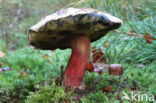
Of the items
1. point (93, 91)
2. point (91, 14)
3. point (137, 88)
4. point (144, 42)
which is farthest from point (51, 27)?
point (137, 88)

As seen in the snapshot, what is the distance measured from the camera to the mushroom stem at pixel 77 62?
1620 mm

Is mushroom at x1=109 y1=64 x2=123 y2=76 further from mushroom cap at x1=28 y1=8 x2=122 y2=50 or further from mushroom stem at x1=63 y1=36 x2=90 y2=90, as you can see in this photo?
mushroom cap at x1=28 y1=8 x2=122 y2=50

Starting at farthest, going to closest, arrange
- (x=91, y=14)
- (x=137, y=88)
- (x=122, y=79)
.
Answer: (x=122, y=79) < (x=137, y=88) < (x=91, y=14)

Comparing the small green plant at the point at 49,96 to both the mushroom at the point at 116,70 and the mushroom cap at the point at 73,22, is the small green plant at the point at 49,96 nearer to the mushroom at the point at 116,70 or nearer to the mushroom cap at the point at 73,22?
the mushroom cap at the point at 73,22

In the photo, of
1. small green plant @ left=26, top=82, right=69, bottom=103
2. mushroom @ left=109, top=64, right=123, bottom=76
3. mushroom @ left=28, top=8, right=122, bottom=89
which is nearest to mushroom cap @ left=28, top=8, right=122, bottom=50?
mushroom @ left=28, top=8, right=122, bottom=89

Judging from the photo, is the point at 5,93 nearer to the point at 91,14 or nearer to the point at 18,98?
the point at 18,98

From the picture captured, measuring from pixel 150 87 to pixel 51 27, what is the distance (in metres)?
1.09

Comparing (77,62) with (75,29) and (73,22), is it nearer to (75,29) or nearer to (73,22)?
(75,29)

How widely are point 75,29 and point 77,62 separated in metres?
0.37

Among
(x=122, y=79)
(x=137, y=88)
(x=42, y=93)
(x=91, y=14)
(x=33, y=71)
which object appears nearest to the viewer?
(x=91, y=14)

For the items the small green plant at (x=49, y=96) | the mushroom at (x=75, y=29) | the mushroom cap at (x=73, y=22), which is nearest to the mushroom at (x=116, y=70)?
the mushroom at (x=75, y=29)

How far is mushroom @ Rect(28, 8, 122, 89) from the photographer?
4.13 feet

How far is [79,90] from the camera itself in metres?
1.59

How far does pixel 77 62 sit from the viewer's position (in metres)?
1.65
